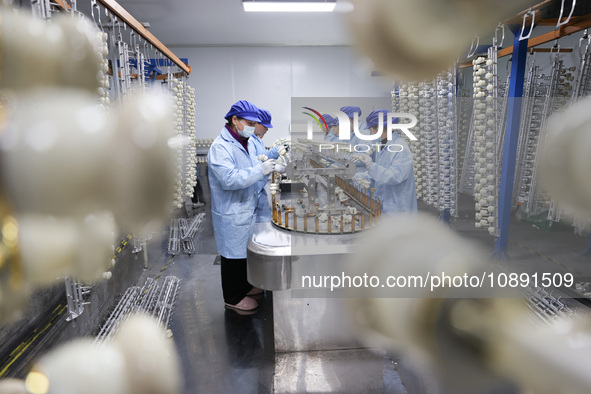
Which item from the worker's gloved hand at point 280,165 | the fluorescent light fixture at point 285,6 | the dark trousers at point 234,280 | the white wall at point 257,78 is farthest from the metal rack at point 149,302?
the white wall at point 257,78

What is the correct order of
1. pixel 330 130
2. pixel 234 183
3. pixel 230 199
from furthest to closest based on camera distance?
pixel 230 199
pixel 234 183
pixel 330 130

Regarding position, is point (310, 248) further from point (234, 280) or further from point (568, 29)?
point (568, 29)

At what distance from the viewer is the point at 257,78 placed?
264 inches

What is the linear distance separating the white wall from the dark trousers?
14.9 feet

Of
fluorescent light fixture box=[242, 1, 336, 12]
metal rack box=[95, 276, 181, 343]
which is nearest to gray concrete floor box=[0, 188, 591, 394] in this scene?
metal rack box=[95, 276, 181, 343]

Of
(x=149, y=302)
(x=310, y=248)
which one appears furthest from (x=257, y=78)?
(x=310, y=248)

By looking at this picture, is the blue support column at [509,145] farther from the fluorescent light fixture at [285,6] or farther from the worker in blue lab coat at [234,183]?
the fluorescent light fixture at [285,6]

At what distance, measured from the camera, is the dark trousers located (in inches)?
101

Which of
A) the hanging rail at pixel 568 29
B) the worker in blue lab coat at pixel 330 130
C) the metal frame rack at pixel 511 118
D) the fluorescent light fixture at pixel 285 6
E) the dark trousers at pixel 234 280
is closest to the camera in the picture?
A: the worker in blue lab coat at pixel 330 130

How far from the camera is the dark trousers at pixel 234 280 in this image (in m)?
2.57

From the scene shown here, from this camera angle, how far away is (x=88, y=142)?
176mm

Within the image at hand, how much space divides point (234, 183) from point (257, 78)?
16.1ft

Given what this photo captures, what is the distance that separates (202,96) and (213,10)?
7.84ft

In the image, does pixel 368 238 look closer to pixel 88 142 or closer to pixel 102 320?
pixel 88 142
